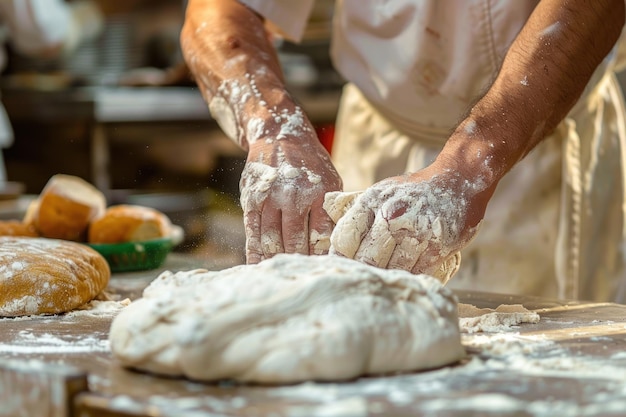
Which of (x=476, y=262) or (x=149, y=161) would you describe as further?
(x=149, y=161)

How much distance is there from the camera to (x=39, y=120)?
475cm

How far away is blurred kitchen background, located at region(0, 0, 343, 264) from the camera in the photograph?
181 inches

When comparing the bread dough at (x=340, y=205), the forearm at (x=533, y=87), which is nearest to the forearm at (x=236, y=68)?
the bread dough at (x=340, y=205)

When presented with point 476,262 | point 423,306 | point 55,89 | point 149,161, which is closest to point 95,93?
point 55,89

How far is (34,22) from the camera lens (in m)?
3.96

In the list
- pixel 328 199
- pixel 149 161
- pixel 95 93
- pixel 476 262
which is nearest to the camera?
pixel 328 199

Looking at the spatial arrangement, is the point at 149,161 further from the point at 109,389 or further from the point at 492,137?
the point at 109,389

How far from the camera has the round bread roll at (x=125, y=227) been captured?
83.9 inches

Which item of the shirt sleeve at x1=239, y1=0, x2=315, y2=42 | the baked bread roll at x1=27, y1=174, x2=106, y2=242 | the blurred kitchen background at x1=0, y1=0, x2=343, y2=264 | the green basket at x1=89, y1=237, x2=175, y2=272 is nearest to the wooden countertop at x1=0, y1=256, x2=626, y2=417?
the green basket at x1=89, y1=237, x2=175, y2=272

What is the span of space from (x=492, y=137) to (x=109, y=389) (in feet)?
2.65

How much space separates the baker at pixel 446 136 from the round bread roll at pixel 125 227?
435 mm

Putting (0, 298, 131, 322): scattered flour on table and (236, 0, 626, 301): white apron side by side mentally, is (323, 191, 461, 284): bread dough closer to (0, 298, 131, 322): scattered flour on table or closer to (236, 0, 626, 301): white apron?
(0, 298, 131, 322): scattered flour on table

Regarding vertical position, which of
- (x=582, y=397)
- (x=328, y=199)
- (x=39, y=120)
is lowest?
(x=582, y=397)

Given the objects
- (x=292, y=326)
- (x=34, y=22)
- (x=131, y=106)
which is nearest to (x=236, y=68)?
(x=292, y=326)
